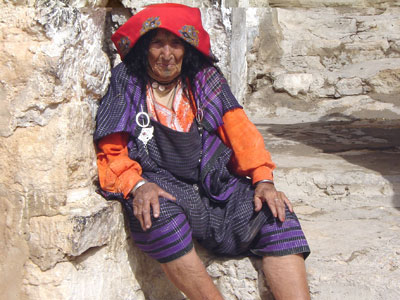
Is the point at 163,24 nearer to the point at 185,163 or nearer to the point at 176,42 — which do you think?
the point at 176,42

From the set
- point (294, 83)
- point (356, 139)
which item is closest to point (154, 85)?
point (356, 139)

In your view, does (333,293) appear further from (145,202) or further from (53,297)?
(53,297)

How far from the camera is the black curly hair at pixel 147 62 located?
2.57 m

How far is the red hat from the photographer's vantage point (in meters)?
2.45

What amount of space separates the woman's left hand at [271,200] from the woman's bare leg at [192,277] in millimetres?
374

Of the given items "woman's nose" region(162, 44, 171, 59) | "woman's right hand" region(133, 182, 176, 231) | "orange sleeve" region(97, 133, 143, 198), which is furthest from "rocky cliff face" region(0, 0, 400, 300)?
"woman's nose" region(162, 44, 171, 59)

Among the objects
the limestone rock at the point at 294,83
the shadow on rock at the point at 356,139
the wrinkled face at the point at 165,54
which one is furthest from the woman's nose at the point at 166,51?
the limestone rock at the point at 294,83

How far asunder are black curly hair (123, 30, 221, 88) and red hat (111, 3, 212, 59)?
7 centimetres

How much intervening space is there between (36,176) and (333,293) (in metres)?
1.40

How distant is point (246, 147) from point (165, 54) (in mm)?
581

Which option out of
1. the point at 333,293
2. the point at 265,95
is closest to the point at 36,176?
the point at 333,293

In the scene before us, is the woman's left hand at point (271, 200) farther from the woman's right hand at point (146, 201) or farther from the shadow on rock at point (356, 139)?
the shadow on rock at point (356, 139)

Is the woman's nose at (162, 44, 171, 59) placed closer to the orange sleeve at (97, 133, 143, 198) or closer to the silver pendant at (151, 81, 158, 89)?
the silver pendant at (151, 81, 158, 89)

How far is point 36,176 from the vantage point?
7.50 ft
